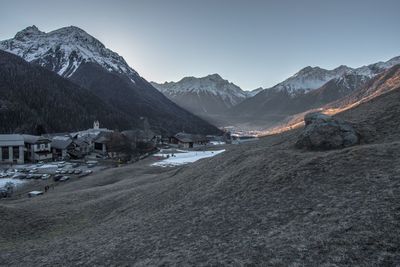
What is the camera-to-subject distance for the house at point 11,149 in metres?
101

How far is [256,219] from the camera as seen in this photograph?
15.5 metres

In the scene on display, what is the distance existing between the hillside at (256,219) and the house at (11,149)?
86551 mm

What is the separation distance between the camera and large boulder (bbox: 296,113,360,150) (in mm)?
23672

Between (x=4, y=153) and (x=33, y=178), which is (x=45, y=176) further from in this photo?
(x=4, y=153)

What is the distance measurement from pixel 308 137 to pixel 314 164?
6381 mm

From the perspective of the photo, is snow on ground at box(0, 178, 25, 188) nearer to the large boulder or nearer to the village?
the village

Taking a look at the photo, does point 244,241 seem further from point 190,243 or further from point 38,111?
point 38,111

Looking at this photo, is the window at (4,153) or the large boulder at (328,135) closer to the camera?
the large boulder at (328,135)

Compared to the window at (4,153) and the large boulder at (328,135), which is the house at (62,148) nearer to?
the window at (4,153)

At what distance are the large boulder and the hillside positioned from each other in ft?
3.92

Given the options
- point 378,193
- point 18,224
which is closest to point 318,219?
point 378,193

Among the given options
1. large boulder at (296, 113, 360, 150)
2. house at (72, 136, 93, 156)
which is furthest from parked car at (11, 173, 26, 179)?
large boulder at (296, 113, 360, 150)

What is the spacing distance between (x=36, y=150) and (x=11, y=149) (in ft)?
25.3

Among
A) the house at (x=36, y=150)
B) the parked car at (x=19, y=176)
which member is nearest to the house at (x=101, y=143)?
the house at (x=36, y=150)
